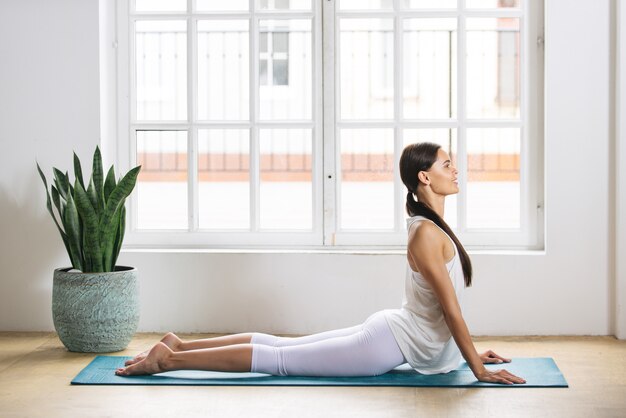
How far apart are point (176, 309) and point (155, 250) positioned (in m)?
0.33

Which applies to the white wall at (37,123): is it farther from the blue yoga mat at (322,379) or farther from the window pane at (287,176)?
the blue yoga mat at (322,379)

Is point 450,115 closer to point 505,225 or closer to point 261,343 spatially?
point 505,225

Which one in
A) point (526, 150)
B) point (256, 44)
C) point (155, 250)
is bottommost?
point (155, 250)

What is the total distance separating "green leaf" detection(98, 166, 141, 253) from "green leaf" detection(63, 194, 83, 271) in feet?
0.43

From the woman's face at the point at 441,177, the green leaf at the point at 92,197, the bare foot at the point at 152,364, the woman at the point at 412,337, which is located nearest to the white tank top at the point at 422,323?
the woman at the point at 412,337

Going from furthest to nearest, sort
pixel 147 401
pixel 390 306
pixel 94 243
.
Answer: pixel 390 306 → pixel 94 243 → pixel 147 401

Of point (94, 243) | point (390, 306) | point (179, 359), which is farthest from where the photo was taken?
point (390, 306)

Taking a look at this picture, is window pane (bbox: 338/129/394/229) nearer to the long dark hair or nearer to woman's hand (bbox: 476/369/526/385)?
the long dark hair

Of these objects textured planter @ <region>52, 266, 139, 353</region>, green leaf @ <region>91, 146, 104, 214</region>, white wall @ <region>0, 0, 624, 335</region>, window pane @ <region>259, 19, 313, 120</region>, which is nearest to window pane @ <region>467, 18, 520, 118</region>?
white wall @ <region>0, 0, 624, 335</region>

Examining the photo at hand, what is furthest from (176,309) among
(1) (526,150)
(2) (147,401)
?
(1) (526,150)

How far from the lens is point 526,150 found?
4.43 m

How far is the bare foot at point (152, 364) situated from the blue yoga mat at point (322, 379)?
25mm

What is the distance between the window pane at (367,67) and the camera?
4.46 m

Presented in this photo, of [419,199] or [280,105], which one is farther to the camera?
[280,105]
